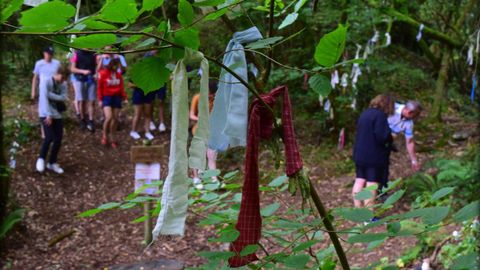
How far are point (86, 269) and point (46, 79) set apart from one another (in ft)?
8.97

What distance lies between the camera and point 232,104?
1.57 metres

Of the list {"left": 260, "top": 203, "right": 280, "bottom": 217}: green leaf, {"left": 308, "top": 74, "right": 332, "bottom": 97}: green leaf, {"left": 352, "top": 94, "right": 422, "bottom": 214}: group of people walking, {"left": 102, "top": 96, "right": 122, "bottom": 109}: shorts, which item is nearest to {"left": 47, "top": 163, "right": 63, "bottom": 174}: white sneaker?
{"left": 102, "top": 96, "right": 122, "bottom": 109}: shorts

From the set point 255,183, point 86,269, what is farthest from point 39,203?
point 255,183

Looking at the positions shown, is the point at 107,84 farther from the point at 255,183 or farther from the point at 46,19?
the point at 46,19

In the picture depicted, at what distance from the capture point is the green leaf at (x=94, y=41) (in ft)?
3.59

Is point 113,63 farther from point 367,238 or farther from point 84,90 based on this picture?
point 367,238

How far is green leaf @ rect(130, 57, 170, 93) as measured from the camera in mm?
1274

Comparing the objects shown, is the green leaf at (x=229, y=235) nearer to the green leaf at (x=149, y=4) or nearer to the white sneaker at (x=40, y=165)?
the green leaf at (x=149, y=4)

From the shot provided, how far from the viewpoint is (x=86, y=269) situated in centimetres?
512

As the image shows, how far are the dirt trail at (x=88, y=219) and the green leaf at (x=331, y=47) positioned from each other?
325cm

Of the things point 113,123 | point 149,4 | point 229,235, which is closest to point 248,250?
point 229,235

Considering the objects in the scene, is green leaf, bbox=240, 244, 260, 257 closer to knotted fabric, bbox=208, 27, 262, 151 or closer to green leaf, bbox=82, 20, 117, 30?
knotted fabric, bbox=208, 27, 262, 151

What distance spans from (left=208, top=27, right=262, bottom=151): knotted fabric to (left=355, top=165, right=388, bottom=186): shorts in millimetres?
4002

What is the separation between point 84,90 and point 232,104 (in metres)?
7.65
